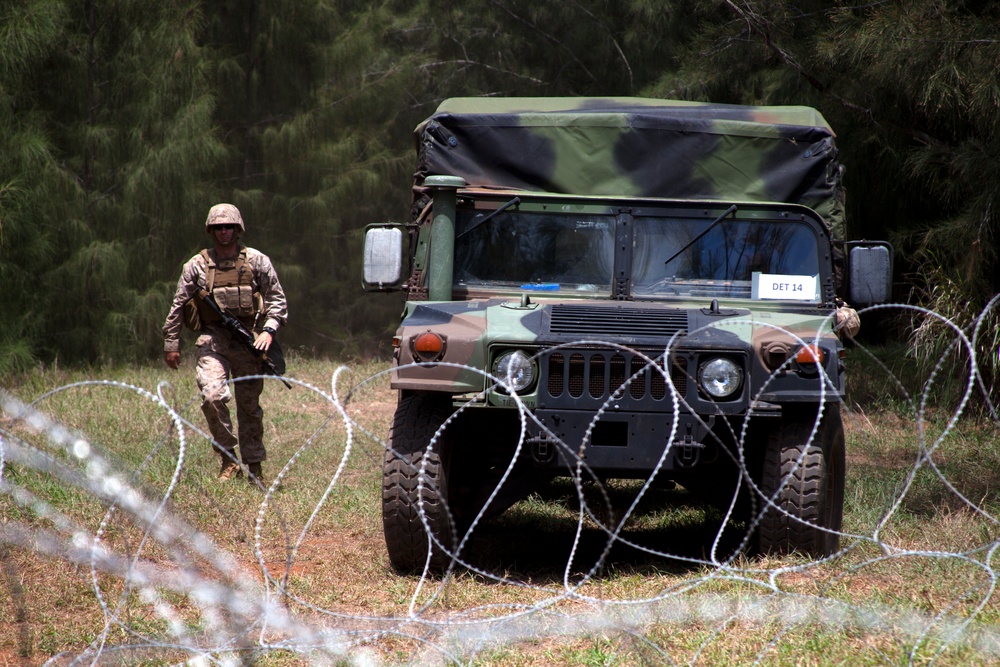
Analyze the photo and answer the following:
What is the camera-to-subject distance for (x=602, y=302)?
16.5ft

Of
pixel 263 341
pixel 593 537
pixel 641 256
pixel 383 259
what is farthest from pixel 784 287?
pixel 263 341

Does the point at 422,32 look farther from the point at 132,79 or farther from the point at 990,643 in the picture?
the point at 990,643

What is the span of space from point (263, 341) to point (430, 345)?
226 centimetres

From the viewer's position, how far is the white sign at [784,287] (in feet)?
16.9

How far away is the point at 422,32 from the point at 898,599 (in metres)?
14.4

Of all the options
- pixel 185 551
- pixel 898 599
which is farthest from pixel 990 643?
pixel 185 551

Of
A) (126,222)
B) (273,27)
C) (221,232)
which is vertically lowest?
(126,222)

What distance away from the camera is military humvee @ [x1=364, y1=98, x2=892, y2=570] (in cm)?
433

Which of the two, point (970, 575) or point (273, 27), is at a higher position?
point (273, 27)

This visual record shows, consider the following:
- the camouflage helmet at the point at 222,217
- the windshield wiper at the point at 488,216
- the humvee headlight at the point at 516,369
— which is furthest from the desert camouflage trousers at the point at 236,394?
the humvee headlight at the point at 516,369

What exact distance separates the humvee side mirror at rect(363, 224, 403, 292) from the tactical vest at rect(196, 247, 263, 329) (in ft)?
4.01

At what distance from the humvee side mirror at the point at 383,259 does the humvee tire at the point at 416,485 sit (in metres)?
0.97

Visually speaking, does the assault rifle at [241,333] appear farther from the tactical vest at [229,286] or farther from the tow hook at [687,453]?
the tow hook at [687,453]

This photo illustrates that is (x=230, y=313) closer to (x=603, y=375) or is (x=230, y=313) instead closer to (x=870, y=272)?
(x=603, y=375)
